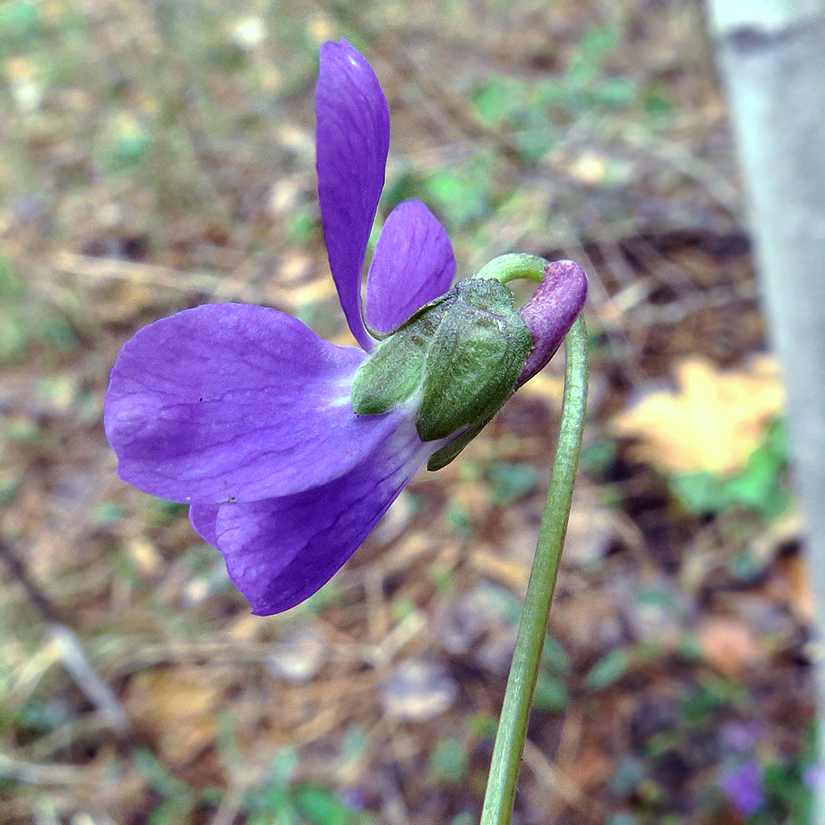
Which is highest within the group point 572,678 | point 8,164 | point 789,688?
point 8,164

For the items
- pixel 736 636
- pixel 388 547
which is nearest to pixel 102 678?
pixel 388 547

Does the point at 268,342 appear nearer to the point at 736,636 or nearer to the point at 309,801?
the point at 309,801

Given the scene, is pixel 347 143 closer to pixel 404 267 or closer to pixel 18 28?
pixel 404 267

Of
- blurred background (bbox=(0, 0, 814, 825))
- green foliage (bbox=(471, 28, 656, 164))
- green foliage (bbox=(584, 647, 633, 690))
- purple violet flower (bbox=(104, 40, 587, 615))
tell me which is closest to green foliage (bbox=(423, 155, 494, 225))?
blurred background (bbox=(0, 0, 814, 825))

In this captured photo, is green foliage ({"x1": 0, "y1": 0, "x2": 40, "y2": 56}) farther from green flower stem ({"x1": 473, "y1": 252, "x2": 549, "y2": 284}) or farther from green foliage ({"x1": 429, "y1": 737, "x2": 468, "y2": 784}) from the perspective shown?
green flower stem ({"x1": 473, "y1": 252, "x2": 549, "y2": 284})

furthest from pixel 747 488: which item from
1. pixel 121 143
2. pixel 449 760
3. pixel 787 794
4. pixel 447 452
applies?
pixel 121 143

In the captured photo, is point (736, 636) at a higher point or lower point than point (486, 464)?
lower
